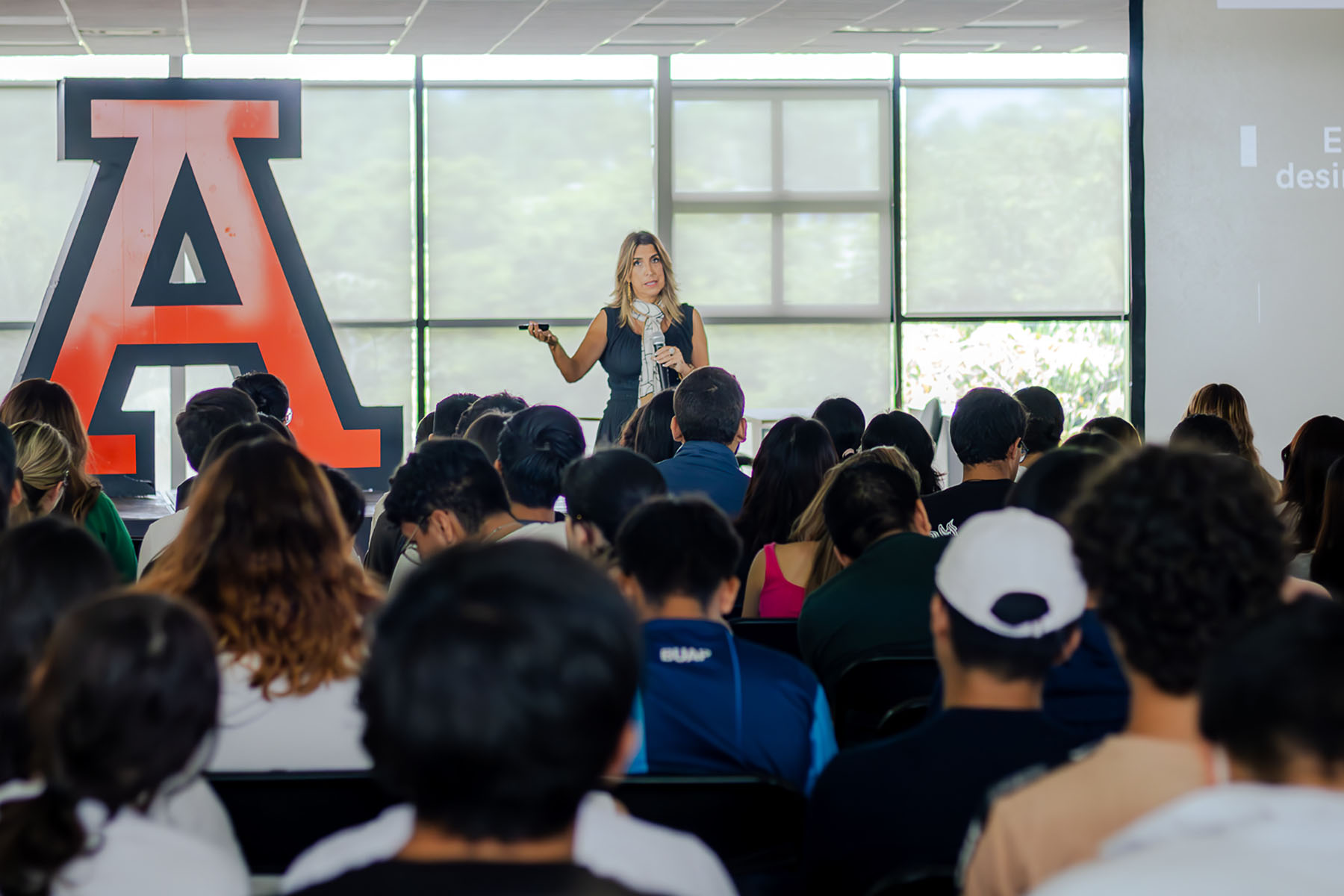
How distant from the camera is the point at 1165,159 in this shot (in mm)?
7137

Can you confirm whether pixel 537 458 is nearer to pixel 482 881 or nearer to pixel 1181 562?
pixel 1181 562

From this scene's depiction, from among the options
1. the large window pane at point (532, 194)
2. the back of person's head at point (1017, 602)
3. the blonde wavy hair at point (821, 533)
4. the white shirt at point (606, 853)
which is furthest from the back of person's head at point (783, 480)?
the large window pane at point (532, 194)

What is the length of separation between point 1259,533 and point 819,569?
1929mm

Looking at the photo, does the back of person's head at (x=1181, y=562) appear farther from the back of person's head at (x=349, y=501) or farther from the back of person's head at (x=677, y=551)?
the back of person's head at (x=349, y=501)

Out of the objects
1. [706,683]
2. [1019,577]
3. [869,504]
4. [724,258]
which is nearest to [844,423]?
[869,504]

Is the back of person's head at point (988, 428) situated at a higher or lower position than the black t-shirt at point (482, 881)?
higher

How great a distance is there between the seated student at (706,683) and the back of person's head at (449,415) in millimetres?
2979

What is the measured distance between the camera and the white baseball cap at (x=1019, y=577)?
1.67 meters

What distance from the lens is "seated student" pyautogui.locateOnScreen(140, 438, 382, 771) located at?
6.91ft

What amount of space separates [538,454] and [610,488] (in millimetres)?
676

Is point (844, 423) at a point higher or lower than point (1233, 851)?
higher

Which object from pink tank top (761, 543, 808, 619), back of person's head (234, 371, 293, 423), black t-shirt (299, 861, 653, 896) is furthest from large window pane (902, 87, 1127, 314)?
black t-shirt (299, 861, 653, 896)

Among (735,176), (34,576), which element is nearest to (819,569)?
(34,576)

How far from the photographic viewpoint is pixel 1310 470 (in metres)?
3.71
